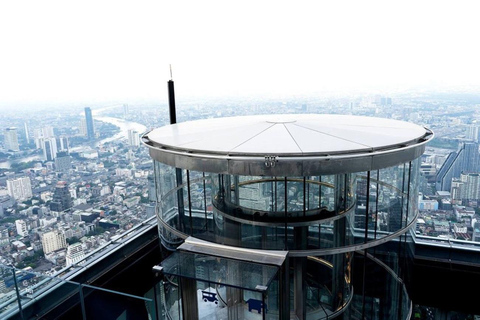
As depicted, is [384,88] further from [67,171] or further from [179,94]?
[67,171]

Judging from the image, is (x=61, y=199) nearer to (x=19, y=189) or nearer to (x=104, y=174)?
(x=19, y=189)

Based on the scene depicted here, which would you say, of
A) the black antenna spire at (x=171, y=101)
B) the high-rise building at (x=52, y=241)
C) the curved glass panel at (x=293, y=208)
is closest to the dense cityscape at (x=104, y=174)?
the high-rise building at (x=52, y=241)

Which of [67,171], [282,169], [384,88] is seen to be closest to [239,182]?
[282,169]

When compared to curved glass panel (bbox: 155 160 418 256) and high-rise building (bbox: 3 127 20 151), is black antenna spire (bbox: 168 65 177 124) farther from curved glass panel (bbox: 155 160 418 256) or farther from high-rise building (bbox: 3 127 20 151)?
high-rise building (bbox: 3 127 20 151)

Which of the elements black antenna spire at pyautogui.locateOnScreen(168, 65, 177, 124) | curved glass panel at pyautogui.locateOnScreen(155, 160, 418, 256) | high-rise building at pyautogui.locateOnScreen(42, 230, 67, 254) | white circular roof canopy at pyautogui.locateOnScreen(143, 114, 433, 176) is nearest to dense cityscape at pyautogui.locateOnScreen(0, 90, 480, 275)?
high-rise building at pyautogui.locateOnScreen(42, 230, 67, 254)

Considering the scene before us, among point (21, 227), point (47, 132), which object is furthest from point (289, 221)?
point (47, 132)

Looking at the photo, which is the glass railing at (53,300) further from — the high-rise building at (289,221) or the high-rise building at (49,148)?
the high-rise building at (49,148)
